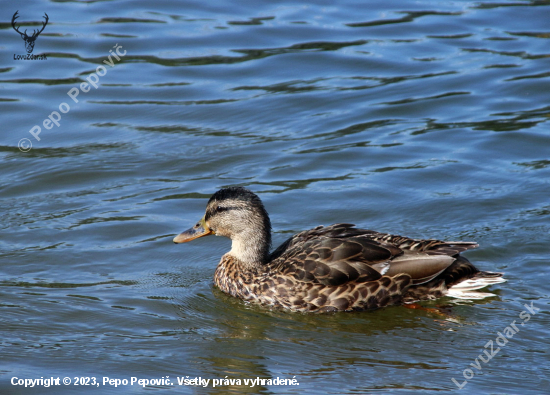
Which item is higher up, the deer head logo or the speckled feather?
the deer head logo

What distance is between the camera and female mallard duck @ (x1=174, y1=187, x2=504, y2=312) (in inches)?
323

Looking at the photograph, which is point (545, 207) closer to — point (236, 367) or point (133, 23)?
point (236, 367)

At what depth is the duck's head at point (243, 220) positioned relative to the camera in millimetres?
8742

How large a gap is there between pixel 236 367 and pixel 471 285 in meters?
2.72

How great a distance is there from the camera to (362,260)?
825cm

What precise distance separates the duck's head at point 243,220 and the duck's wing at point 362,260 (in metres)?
0.54

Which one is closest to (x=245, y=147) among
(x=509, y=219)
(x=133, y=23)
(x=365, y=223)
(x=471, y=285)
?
(x=365, y=223)

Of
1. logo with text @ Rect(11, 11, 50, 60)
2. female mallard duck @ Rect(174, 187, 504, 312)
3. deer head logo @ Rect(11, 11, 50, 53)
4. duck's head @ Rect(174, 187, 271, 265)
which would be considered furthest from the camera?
deer head logo @ Rect(11, 11, 50, 53)

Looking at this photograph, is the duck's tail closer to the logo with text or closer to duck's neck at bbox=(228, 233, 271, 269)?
duck's neck at bbox=(228, 233, 271, 269)

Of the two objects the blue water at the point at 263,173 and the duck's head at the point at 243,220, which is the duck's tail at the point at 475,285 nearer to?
the blue water at the point at 263,173

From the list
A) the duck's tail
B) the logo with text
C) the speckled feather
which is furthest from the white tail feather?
the logo with text

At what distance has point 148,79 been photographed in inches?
592

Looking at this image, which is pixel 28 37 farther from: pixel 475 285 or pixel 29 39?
pixel 475 285

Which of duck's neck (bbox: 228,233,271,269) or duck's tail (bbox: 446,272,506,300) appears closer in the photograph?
duck's tail (bbox: 446,272,506,300)
